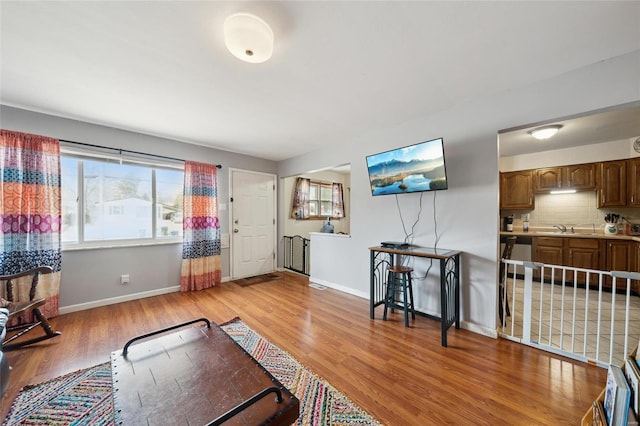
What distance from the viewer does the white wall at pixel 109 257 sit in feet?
8.89

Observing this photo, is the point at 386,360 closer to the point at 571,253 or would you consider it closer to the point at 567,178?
the point at 571,253

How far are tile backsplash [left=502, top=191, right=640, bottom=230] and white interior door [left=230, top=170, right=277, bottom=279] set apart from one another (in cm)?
520

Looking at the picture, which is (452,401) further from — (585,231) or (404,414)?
(585,231)

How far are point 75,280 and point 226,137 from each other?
2.65m

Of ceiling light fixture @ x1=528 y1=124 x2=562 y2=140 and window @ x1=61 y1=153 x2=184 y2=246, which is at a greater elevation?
ceiling light fixture @ x1=528 y1=124 x2=562 y2=140

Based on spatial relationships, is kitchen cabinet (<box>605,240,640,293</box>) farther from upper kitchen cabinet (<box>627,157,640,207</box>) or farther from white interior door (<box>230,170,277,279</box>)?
white interior door (<box>230,170,277,279</box>)

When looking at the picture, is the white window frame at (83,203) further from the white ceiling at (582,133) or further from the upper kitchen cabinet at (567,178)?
the upper kitchen cabinet at (567,178)

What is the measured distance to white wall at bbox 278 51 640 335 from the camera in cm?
183

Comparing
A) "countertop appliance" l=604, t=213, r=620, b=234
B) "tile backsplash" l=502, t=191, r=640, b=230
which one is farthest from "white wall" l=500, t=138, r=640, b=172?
"countertop appliance" l=604, t=213, r=620, b=234

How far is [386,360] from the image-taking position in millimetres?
1951

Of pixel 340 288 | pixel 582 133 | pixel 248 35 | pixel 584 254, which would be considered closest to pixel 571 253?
pixel 584 254

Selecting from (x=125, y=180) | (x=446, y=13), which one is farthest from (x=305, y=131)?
(x=125, y=180)

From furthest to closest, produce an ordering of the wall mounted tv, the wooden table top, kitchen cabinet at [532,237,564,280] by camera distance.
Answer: kitchen cabinet at [532,237,564,280] < the wall mounted tv < the wooden table top

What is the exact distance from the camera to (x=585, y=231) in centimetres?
417
